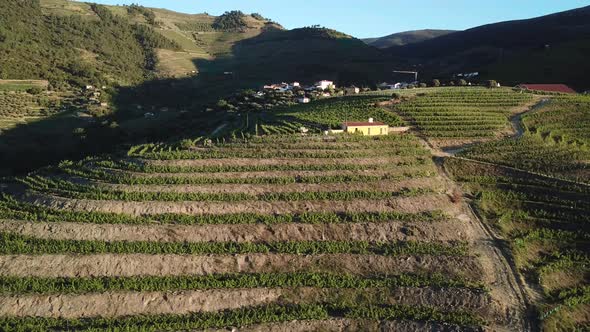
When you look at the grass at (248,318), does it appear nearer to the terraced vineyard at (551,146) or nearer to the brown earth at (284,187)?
the brown earth at (284,187)

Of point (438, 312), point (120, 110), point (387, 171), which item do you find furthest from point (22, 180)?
point (120, 110)

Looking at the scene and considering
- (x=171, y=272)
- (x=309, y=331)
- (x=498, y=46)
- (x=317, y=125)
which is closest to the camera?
(x=309, y=331)

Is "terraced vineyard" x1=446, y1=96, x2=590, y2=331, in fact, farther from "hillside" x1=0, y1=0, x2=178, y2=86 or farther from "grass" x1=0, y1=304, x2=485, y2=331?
"hillside" x1=0, y1=0, x2=178, y2=86

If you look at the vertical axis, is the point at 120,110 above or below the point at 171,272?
above

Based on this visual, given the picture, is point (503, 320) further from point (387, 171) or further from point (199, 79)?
point (199, 79)

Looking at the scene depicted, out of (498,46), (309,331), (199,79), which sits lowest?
(309,331)

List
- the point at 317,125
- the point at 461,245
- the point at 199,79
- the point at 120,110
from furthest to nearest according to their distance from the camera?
the point at 199,79
the point at 120,110
the point at 317,125
the point at 461,245
